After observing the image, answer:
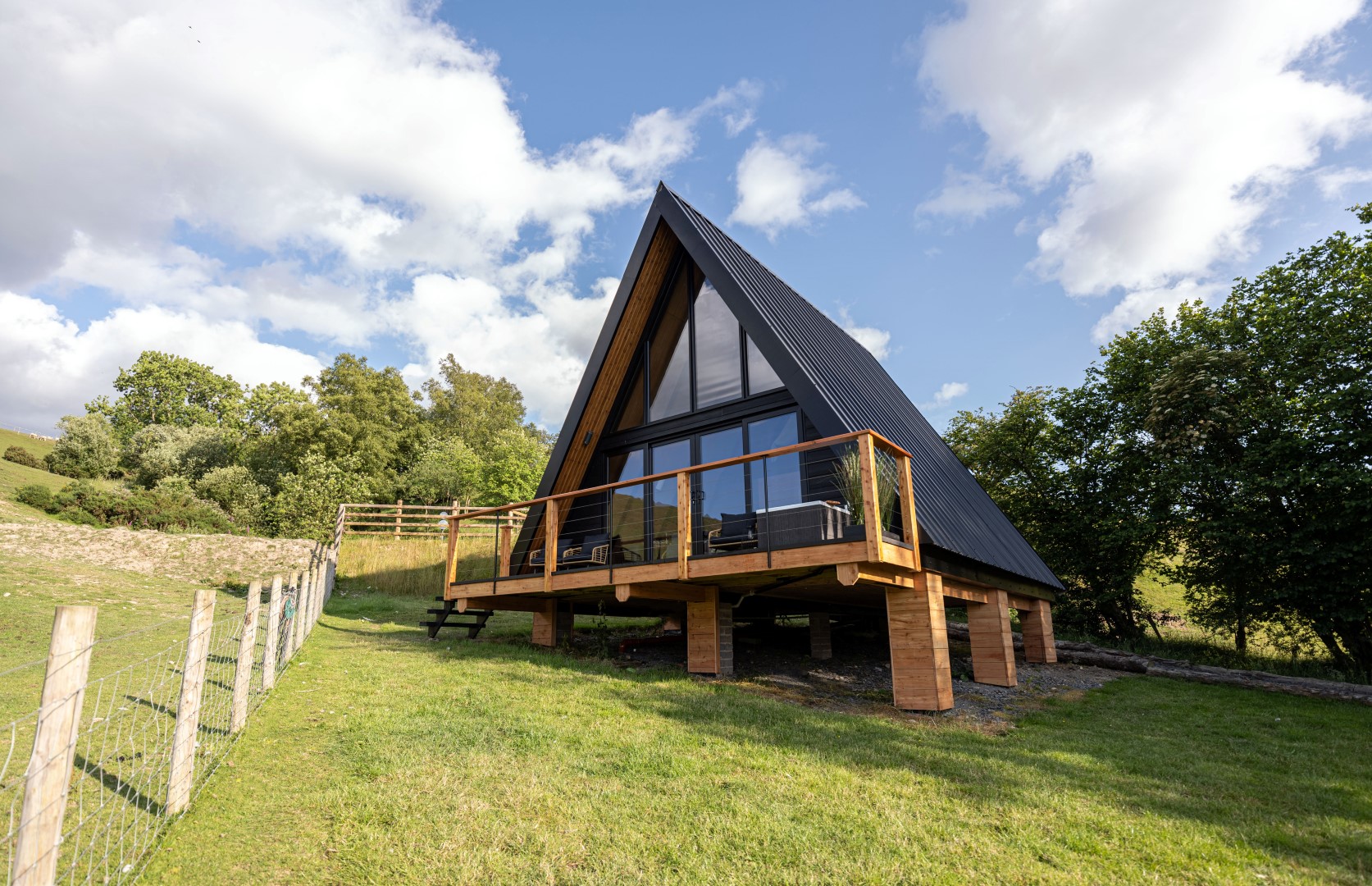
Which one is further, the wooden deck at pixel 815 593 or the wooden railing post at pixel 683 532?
the wooden railing post at pixel 683 532

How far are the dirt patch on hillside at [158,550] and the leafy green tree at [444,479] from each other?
47.6 feet

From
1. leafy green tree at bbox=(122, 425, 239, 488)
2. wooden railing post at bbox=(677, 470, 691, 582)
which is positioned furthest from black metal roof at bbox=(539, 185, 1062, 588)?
leafy green tree at bbox=(122, 425, 239, 488)

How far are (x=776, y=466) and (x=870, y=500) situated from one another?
2.92 metres

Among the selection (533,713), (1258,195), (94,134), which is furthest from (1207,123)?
(94,134)

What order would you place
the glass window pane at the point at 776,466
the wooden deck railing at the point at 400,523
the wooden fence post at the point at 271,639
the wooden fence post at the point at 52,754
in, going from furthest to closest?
the wooden deck railing at the point at 400,523 → the glass window pane at the point at 776,466 → the wooden fence post at the point at 271,639 → the wooden fence post at the point at 52,754

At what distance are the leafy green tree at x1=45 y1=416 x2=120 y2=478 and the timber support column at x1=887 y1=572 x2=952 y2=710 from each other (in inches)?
1710

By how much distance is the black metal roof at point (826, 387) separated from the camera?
7.93m

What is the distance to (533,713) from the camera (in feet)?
18.5

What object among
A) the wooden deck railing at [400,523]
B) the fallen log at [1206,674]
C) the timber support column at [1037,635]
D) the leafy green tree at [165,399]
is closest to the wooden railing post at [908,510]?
the timber support column at [1037,635]

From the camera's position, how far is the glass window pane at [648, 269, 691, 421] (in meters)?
11.0

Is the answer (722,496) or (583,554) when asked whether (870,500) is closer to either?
(722,496)

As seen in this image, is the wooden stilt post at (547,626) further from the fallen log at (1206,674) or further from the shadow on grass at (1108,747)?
the fallen log at (1206,674)

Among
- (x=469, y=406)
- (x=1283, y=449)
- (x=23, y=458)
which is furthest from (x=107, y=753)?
(x=23, y=458)

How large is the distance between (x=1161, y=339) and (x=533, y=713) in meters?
15.7
